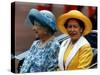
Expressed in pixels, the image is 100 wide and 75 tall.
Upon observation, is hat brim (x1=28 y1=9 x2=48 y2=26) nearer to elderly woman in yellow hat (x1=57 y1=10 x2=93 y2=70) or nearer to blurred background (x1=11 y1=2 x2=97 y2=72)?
blurred background (x1=11 y1=2 x2=97 y2=72)

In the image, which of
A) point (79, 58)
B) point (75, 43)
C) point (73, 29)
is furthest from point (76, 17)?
point (79, 58)

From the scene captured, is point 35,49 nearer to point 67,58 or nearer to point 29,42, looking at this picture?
point 29,42

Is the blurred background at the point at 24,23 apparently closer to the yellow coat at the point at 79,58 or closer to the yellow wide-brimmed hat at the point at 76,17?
the yellow wide-brimmed hat at the point at 76,17

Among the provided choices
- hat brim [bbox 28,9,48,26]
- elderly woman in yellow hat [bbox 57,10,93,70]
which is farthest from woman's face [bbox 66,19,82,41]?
hat brim [bbox 28,9,48,26]

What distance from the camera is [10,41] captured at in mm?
2078

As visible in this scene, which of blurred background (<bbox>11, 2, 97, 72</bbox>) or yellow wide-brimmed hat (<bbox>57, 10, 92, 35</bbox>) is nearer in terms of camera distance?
blurred background (<bbox>11, 2, 97, 72</bbox>)

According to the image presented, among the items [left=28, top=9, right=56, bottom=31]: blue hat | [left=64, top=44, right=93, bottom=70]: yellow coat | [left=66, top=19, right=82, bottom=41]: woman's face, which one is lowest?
[left=64, top=44, right=93, bottom=70]: yellow coat

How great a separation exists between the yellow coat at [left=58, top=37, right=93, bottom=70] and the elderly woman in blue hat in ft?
0.22

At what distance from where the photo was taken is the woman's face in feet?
7.48

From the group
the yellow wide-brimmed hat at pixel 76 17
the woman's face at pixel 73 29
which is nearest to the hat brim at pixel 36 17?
the yellow wide-brimmed hat at pixel 76 17

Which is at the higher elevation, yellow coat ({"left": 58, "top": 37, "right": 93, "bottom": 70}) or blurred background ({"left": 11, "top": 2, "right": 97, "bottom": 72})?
blurred background ({"left": 11, "top": 2, "right": 97, "bottom": 72})

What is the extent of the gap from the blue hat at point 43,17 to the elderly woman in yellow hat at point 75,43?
0.22 feet
